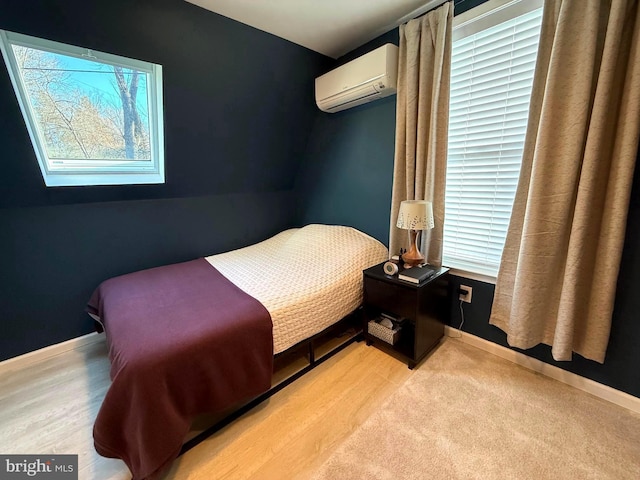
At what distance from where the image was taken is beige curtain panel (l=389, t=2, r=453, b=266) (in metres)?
1.83

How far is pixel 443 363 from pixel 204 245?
7.69 ft

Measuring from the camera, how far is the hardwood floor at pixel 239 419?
1271 mm

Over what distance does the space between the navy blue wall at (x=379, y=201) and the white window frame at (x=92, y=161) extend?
1500mm

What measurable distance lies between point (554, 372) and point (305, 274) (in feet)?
5.64

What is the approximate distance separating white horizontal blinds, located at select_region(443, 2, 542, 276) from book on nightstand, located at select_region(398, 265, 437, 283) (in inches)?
13.8

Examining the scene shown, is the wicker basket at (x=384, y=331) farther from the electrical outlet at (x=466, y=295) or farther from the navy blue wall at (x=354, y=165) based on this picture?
the navy blue wall at (x=354, y=165)

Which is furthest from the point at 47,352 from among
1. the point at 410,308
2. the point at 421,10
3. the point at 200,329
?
the point at 421,10

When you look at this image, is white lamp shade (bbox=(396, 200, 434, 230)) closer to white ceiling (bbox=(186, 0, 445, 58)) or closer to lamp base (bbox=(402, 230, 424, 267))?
lamp base (bbox=(402, 230, 424, 267))

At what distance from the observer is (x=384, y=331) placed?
199cm

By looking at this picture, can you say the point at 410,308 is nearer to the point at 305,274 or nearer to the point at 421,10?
the point at 305,274

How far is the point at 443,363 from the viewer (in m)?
1.90

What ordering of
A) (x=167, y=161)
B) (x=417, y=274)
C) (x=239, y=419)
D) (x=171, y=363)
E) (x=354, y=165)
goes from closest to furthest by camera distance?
1. (x=171, y=363)
2. (x=239, y=419)
3. (x=417, y=274)
4. (x=167, y=161)
5. (x=354, y=165)

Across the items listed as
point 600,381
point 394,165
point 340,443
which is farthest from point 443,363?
point 394,165

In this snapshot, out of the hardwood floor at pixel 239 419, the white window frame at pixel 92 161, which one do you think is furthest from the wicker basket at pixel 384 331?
the white window frame at pixel 92 161
